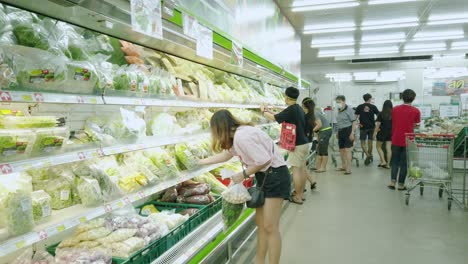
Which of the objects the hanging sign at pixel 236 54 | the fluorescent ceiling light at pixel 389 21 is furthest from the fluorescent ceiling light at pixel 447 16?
the hanging sign at pixel 236 54

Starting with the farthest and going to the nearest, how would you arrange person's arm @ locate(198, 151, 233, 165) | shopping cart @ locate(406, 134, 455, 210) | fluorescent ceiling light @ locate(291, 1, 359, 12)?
fluorescent ceiling light @ locate(291, 1, 359, 12), shopping cart @ locate(406, 134, 455, 210), person's arm @ locate(198, 151, 233, 165)

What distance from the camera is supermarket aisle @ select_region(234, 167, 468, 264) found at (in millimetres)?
3559

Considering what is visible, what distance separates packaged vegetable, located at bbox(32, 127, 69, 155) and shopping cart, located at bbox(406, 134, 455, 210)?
5.35 m

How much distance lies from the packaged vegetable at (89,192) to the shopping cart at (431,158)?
5102mm

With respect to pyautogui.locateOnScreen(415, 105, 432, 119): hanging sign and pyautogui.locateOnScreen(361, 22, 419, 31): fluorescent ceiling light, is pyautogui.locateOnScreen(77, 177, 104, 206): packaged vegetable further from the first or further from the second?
pyautogui.locateOnScreen(415, 105, 432, 119): hanging sign

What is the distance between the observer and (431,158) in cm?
538

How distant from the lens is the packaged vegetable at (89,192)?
6.03 feet

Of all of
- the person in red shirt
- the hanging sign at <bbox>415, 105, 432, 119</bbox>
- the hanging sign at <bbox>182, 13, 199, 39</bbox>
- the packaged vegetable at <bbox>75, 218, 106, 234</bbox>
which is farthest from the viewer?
the hanging sign at <bbox>415, 105, 432, 119</bbox>

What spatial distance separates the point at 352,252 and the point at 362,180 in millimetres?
4302

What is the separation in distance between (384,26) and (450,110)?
140 inches

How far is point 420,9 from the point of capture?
7.58 meters

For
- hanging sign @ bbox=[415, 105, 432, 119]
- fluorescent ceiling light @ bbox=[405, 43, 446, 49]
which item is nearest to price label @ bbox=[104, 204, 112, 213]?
hanging sign @ bbox=[415, 105, 432, 119]

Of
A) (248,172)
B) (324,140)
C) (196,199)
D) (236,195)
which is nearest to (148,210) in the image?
(196,199)

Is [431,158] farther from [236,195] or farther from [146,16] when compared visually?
[146,16]
